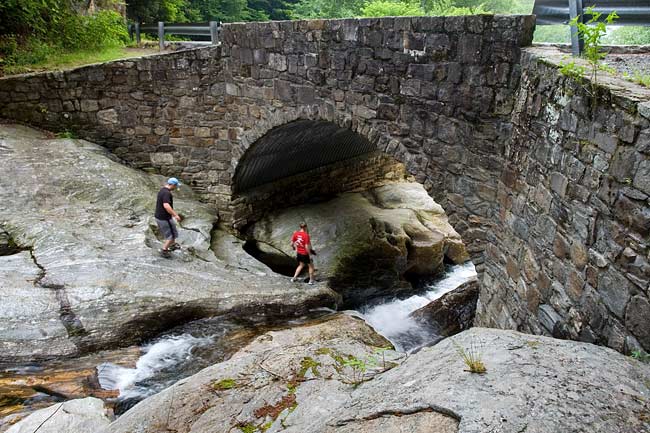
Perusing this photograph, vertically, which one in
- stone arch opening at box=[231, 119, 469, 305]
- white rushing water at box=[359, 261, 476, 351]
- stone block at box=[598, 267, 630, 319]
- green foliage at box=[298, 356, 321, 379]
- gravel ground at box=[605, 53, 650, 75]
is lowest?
white rushing water at box=[359, 261, 476, 351]

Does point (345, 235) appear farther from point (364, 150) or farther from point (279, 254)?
point (364, 150)

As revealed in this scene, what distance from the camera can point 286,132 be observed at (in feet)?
33.0

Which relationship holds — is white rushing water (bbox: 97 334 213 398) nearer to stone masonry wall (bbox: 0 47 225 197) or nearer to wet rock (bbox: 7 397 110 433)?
wet rock (bbox: 7 397 110 433)

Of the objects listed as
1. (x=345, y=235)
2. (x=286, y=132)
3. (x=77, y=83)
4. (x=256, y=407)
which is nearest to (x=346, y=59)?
(x=286, y=132)

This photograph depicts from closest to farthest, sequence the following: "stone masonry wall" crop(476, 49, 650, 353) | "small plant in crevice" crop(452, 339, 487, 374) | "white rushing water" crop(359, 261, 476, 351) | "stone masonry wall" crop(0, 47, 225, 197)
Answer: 1. "small plant in crevice" crop(452, 339, 487, 374)
2. "stone masonry wall" crop(476, 49, 650, 353)
3. "white rushing water" crop(359, 261, 476, 351)
4. "stone masonry wall" crop(0, 47, 225, 197)

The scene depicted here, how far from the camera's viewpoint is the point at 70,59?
38.8ft

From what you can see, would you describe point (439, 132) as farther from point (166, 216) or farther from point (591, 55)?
point (166, 216)

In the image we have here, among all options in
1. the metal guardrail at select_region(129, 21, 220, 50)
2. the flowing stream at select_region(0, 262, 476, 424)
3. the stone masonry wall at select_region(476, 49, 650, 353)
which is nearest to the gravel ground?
the stone masonry wall at select_region(476, 49, 650, 353)

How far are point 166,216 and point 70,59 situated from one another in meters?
6.36

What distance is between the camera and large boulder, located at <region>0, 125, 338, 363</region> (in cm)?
586

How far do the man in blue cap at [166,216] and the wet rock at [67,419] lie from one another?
12.0ft

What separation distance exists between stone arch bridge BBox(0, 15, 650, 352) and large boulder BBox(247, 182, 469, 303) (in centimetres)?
82

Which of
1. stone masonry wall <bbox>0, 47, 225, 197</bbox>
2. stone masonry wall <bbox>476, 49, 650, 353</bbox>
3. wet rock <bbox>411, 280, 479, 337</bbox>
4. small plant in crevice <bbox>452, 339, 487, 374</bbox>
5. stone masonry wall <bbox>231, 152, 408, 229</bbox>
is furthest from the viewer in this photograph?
stone masonry wall <bbox>231, 152, 408, 229</bbox>

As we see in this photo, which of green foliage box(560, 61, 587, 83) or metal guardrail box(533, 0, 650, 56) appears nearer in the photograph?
green foliage box(560, 61, 587, 83)
